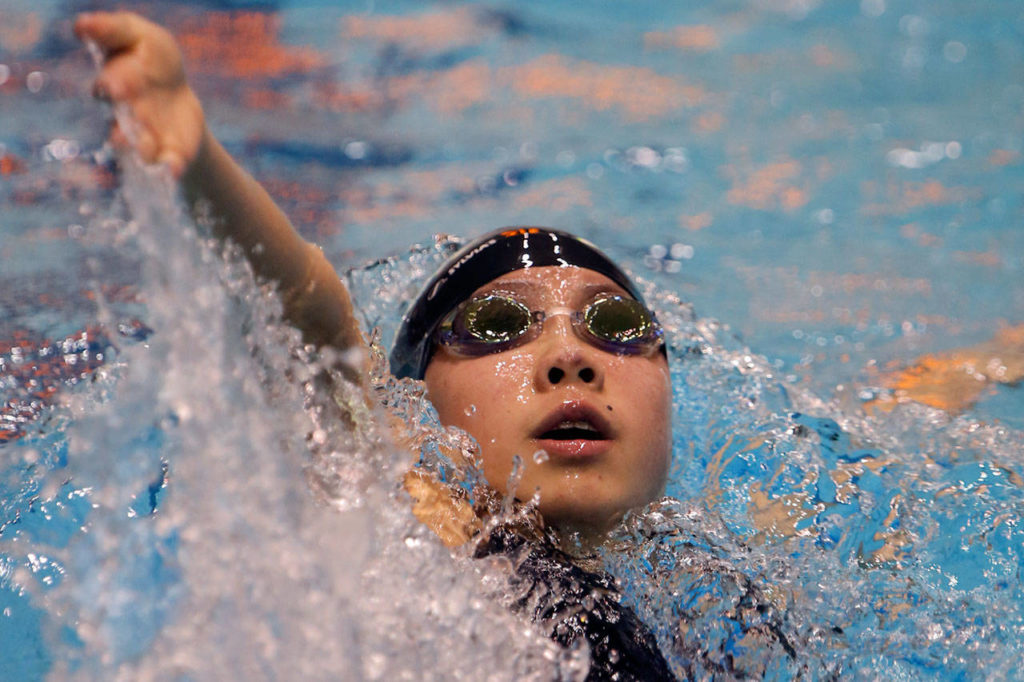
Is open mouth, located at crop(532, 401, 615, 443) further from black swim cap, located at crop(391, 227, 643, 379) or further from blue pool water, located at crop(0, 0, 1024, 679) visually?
black swim cap, located at crop(391, 227, 643, 379)

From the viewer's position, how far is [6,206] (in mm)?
3143

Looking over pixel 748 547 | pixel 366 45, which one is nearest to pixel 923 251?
pixel 748 547

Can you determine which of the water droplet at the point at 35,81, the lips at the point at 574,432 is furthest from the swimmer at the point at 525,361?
the water droplet at the point at 35,81

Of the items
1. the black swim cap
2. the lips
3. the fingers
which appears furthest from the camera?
the black swim cap

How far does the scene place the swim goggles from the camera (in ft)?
5.76

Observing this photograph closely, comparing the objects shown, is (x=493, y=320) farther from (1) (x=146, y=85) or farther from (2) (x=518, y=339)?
(1) (x=146, y=85)

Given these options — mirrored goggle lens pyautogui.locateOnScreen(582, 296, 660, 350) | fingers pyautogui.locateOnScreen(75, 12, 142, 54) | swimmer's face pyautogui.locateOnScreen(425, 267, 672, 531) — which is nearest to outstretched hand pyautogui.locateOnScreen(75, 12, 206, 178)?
fingers pyautogui.locateOnScreen(75, 12, 142, 54)

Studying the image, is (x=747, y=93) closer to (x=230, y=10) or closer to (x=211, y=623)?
(x=230, y=10)

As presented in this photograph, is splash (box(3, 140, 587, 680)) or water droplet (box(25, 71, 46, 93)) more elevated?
splash (box(3, 140, 587, 680))

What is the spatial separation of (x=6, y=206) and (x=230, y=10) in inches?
72.5

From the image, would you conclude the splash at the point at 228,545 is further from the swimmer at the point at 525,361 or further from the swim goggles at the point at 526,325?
the swim goggles at the point at 526,325

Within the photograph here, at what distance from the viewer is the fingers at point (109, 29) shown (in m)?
1.04

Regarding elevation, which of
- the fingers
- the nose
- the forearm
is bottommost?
the nose

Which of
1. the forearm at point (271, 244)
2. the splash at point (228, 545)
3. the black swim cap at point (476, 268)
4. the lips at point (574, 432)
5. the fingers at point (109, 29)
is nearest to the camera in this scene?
the fingers at point (109, 29)
